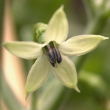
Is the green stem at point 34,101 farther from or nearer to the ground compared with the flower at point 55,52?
nearer to the ground

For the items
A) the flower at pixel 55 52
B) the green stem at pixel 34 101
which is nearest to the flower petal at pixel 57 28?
the flower at pixel 55 52

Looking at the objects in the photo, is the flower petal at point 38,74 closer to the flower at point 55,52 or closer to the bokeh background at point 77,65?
the flower at point 55,52

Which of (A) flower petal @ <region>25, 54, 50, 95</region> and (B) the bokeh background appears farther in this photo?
(B) the bokeh background

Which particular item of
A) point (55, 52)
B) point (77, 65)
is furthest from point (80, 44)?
point (77, 65)

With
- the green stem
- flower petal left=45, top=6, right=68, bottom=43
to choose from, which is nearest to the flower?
flower petal left=45, top=6, right=68, bottom=43

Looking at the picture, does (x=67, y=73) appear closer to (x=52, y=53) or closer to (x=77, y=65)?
(x=52, y=53)

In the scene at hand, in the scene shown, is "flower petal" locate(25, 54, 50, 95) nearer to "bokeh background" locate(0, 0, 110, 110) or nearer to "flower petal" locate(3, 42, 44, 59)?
"flower petal" locate(3, 42, 44, 59)
